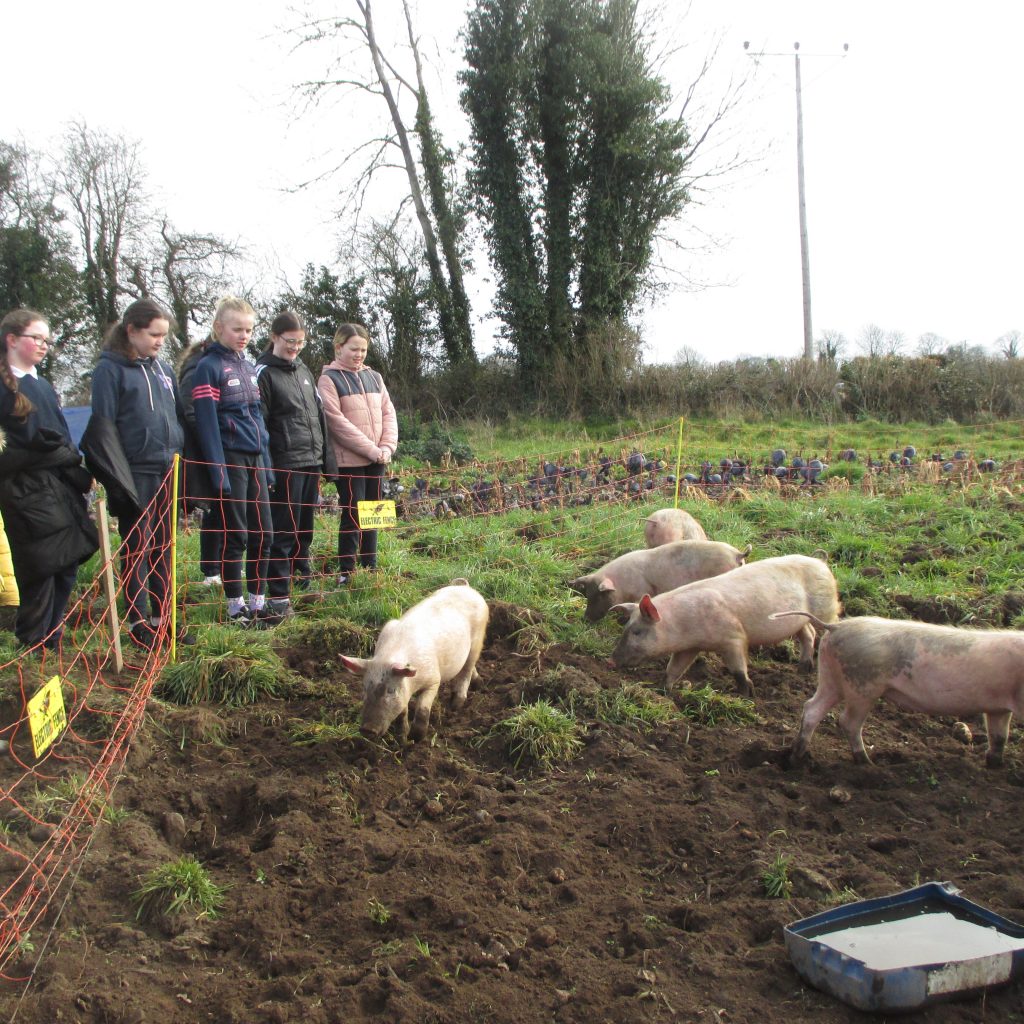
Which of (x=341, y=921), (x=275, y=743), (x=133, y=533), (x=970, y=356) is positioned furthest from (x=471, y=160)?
(x=341, y=921)

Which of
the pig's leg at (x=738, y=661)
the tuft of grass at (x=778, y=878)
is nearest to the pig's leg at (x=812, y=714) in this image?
the pig's leg at (x=738, y=661)

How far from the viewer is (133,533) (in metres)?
5.78

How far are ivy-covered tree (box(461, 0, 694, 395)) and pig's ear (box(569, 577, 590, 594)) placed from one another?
14778 millimetres

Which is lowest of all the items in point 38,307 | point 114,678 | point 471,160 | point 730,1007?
point 730,1007

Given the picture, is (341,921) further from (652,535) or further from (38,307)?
(38,307)

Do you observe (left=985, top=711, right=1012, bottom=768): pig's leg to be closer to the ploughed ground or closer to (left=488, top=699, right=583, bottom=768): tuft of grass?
the ploughed ground

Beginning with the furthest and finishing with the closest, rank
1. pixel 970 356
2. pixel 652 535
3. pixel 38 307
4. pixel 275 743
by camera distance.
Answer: pixel 38 307, pixel 970 356, pixel 652 535, pixel 275 743

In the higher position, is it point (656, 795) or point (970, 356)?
point (970, 356)

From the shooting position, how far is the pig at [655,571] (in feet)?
21.7

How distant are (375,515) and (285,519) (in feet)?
2.17

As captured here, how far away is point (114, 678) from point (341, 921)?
2.77 meters

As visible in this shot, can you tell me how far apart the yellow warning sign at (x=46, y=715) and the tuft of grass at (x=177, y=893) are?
0.68 metres

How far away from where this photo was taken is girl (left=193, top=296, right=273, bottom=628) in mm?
5840

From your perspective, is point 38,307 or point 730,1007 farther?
point 38,307
